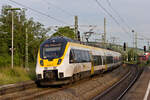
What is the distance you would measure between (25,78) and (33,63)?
1254cm

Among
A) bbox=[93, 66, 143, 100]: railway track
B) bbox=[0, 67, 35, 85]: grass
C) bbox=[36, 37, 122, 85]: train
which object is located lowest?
bbox=[93, 66, 143, 100]: railway track

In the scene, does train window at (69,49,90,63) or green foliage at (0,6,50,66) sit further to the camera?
green foliage at (0,6,50,66)

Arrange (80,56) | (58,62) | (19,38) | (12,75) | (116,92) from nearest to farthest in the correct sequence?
1. (116,92)
2. (58,62)
3. (80,56)
4. (12,75)
5. (19,38)

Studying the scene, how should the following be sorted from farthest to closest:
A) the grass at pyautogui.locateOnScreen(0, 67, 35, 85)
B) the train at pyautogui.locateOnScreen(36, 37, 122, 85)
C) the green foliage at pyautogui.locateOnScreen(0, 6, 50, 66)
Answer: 1. the green foliage at pyautogui.locateOnScreen(0, 6, 50, 66)
2. the grass at pyautogui.locateOnScreen(0, 67, 35, 85)
3. the train at pyautogui.locateOnScreen(36, 37, 122, 85)

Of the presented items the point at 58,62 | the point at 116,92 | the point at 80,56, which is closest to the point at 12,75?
the point at 58,62

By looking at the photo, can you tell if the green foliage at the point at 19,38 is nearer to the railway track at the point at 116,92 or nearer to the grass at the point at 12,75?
the grass at the point at 12,75

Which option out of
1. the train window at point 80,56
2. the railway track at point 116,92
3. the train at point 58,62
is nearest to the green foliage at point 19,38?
the train window at point 80,56

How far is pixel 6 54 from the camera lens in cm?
2892

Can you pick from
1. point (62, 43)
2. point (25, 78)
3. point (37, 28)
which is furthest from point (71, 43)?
point (37, 28)

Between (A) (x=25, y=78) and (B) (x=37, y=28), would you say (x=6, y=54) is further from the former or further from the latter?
(A) (x=25, y=78)

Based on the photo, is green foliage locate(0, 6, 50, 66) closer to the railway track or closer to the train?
the train

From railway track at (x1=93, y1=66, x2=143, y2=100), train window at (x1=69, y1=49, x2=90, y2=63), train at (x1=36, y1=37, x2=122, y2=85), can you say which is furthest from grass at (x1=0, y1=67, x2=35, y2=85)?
railway track at (x1=93, y1=66, x2=143, y2=100)

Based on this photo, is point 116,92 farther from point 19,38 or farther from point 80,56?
point 19,38

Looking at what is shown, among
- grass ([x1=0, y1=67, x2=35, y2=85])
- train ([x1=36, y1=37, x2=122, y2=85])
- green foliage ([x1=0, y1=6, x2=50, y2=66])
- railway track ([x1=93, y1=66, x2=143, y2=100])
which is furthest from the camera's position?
green foliage ([x1=0, y1=6, x2=50, y2=66])
